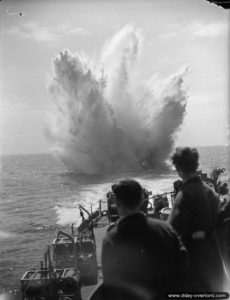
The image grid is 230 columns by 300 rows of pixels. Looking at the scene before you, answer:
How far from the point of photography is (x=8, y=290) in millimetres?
14797

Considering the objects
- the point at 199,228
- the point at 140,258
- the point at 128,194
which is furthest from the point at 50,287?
the point at 128,194

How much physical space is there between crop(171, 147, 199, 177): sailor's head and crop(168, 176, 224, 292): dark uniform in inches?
3.6

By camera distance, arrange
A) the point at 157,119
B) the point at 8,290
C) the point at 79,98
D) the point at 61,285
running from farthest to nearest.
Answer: the point at 79,98 < the point at 157,119 < the point at 8,290 < the point at 61,285

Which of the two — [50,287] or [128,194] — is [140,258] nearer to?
[128,194]

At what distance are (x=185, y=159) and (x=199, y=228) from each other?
509mm

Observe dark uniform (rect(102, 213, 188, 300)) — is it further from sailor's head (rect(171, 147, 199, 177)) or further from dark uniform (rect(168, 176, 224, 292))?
sailor's head (rect(171, 147, 199, 177))

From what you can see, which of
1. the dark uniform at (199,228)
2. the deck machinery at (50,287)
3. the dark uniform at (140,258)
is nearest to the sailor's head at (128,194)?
the dark uniform at (140,258)

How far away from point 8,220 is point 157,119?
31870 mm

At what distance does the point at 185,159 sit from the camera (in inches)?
103

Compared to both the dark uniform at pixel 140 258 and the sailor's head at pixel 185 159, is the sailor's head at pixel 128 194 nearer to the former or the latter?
the dark uniform at pixel 140 258

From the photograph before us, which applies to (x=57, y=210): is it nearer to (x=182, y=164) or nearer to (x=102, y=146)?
(x=102, y=146)

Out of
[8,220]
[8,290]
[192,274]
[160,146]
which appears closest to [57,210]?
[8,220]

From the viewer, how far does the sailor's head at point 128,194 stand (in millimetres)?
2148

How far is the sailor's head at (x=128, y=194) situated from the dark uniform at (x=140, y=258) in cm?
7
